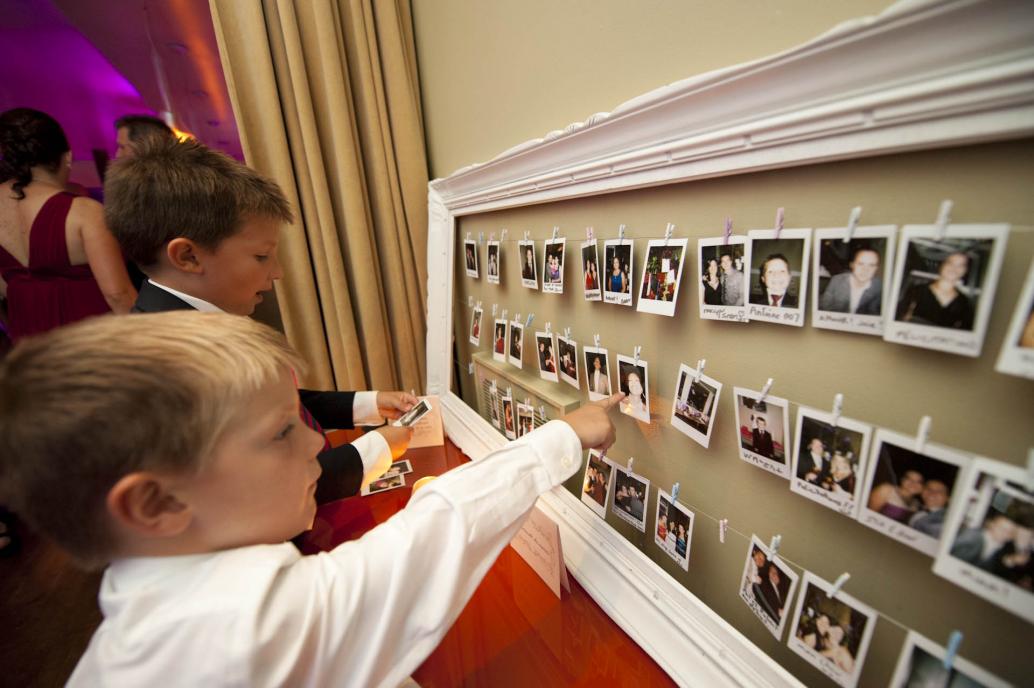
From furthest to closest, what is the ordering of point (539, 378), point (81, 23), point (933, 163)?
point (81, 23) < point (539, 378) < point (933, 163)

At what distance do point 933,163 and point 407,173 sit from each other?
4.03 feet

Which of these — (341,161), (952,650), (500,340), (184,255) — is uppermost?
(341,161)

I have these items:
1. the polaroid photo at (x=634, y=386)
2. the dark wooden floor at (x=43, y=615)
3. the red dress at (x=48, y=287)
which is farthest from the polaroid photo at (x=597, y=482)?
the red dress at (x=48, y=287)

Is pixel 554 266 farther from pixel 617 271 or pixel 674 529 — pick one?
pixel 674 529

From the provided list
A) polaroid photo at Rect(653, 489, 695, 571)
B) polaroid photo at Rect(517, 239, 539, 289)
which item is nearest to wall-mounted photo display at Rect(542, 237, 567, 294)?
polaroid photo at Rect(517, 239, 539, 289)

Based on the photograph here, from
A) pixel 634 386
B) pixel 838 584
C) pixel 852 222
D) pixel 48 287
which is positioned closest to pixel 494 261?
pixel 634 386

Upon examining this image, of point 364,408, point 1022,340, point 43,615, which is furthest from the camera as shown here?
point 43,615

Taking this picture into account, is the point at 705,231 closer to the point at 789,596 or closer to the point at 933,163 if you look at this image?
the point at 933,163

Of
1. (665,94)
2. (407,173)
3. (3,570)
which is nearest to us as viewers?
(665,94)

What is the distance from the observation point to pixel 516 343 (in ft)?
2.94

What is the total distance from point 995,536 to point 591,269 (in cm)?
50

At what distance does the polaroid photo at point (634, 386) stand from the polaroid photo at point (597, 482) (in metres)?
0.13

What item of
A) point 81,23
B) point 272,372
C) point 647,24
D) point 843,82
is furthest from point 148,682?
point 81,23

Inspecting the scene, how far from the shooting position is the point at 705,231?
472 millimetres
